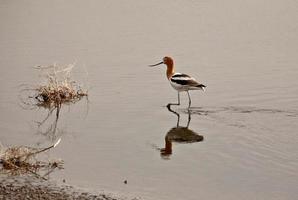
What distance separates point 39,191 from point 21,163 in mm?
1475

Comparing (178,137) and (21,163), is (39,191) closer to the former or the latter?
(21,163)

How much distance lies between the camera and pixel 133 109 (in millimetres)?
14781

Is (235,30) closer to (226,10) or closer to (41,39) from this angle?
(226,10)

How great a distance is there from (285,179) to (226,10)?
1477cm

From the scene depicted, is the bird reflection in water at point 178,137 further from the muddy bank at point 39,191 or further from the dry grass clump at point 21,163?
the muddy bank at point 39,191

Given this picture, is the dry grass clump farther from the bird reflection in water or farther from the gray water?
the bird reflection in water

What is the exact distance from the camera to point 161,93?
16.3 metres

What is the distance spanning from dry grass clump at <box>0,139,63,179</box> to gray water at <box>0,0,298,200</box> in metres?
0.30

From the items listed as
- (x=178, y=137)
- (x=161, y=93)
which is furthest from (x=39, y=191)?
(x=161, y=93)

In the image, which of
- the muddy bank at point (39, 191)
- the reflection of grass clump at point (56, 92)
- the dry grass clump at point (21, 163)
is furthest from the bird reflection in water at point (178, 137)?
the reflection of grass clump at point (56, 92)

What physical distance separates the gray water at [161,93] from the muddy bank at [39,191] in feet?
1.41

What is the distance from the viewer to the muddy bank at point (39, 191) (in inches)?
351

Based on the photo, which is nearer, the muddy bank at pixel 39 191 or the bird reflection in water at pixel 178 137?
the muddy bank at pixel 39 191

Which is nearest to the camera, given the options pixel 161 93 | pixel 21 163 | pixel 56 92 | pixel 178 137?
pixel 21 163
